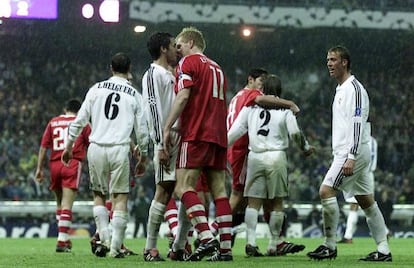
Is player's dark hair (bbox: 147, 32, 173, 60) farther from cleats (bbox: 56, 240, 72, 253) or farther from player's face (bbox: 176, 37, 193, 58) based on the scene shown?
cleats (bbox: 56, 240, 72, 253)

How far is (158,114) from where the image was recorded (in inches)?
405

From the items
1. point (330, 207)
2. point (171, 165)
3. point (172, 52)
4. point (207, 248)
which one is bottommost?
point (207, 248)

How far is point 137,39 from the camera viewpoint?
3275 cm

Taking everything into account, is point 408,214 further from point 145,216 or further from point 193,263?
point 193,263

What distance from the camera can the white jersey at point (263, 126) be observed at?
1236cm

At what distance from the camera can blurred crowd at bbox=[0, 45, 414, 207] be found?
28516mm

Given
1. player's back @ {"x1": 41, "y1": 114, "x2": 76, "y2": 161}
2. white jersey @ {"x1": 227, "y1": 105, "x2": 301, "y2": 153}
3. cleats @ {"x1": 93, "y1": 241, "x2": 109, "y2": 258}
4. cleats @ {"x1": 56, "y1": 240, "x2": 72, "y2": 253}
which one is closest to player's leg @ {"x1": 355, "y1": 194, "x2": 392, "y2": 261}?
white jersey @ {"x1": 227, "y1": 105, "x2": 301, "y2": 153}

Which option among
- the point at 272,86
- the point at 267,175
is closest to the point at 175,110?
the point at 272,86

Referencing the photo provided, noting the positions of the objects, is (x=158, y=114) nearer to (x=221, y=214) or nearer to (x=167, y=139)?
(x=167, y=139)

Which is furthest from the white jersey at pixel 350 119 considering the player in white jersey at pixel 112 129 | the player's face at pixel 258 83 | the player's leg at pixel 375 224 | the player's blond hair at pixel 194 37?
the player's face at pixel 258 83

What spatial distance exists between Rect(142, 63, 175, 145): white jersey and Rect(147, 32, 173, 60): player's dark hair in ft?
0.56

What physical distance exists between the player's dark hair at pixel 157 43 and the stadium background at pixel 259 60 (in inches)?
674

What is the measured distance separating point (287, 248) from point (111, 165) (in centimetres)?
230

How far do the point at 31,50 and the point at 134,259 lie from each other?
75.5ft
